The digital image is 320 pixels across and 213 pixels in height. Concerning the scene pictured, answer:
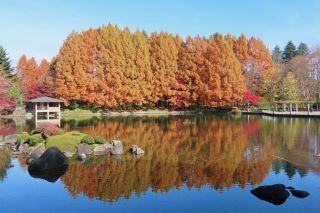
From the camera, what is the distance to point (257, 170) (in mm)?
15430

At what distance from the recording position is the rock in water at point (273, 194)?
11.5m

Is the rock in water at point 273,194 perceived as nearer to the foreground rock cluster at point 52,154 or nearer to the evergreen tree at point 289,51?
the foreground rock cluster at point 52,154

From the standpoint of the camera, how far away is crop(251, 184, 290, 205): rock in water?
37.6 ft

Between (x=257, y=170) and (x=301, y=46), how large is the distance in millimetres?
92149

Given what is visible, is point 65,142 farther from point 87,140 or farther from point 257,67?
point 257,67

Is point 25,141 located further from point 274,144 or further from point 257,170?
point 274,144

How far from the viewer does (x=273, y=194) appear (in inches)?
458

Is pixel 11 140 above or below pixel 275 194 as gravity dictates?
above

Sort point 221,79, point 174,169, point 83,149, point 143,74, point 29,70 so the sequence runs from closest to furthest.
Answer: point 174,169, point 83,149, point 221,79, point 143,74, point 29,70

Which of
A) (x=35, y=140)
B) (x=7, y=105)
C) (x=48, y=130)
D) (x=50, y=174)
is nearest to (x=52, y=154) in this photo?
(x=50, y=174)

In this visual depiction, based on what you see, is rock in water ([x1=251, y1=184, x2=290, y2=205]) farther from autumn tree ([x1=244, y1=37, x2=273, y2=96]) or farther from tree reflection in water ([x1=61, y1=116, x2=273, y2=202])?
autumn tree ([x1=244, y1=37, x2=273, y2=96])

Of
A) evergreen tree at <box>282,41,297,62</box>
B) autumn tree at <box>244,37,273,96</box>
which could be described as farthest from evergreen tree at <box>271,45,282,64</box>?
autumn tree at <box>244,37,273,96</box>

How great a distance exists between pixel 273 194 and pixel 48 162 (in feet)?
32.8

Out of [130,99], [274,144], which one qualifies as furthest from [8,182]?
[130,99]
